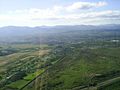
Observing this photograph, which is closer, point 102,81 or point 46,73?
point 102,81

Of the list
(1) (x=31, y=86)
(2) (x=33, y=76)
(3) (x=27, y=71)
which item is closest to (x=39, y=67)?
(3) (x=27, y=71)

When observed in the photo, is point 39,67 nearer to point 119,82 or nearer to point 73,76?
point 73,76

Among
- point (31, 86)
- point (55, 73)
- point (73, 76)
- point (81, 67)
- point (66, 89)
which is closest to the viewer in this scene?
point (66, 89)

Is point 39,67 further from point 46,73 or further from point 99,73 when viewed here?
point 99,73

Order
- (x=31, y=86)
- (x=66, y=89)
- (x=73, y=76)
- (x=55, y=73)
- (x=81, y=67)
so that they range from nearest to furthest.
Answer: (x=66, y=89)
(x=31, y=86)
(x=73, y=76)
(x=55, y=73)
(x=81, y=67)

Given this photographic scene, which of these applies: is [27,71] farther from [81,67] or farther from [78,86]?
[78,86]

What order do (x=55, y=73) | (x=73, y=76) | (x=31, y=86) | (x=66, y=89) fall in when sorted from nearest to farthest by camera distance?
1. (x=66, y=89)
2. (x=31, y=86)
3. (x=73, y=76)
4. (x=55, y=73)

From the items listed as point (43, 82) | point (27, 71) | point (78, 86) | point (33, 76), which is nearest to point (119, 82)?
point (78, 86)

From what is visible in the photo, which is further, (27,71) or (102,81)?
(27,71)

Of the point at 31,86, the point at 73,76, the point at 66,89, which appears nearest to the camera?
the point at 66,89
